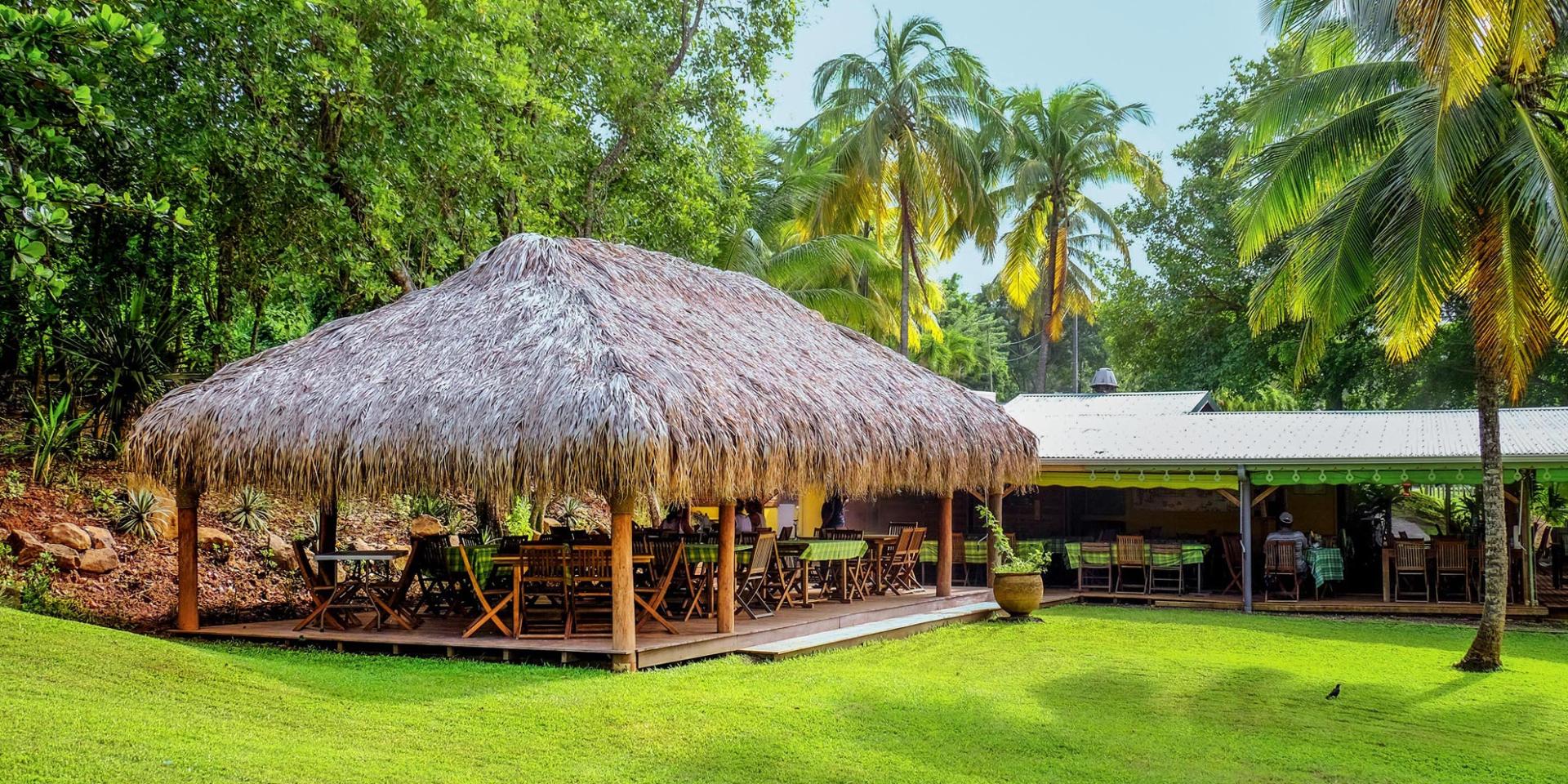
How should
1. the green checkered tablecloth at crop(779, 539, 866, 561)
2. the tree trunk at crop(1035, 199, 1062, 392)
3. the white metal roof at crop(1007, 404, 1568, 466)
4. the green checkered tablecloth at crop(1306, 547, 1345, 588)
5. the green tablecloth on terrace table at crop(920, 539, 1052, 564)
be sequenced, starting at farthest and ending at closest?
1. the tree trunk at crop(1035, 199, 1062, 392)
2. the green tablecloth on terrace table at crop(920, 539, 1052, 564)
3. the green checkered tablecloth at crop(1306, 547, 1345, 588)
4. the white metal roof at crop(1007, 404, 1568, 466)
5. the green checkered tablecloth at crop(779, 539, 866, 561)

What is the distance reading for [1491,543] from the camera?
38.2 feet

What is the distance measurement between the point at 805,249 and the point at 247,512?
496 inches

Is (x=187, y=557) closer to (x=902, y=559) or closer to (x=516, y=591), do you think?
(x=516, y=591)

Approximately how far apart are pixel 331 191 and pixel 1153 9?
52.6ft

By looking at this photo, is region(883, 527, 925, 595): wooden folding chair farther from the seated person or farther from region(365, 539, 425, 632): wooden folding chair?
region(365, 539, 425, 632): wooden folding chair

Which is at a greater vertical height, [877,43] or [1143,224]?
[877,43]

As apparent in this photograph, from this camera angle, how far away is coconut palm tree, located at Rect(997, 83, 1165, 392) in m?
28.6

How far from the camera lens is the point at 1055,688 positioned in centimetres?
1002

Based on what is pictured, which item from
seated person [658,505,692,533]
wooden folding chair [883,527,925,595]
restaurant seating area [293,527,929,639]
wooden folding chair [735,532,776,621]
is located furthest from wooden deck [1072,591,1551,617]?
wooden folding chair [735,532,776,621]

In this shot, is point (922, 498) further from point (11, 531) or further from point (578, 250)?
point (11, 531)

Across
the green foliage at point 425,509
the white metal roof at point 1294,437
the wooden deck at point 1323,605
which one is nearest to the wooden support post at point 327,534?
the green foliage at point 425,509

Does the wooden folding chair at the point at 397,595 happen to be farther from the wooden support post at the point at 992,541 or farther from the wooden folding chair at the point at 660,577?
the wooden support post at the point at 992,541

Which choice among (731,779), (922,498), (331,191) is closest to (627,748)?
(731,779)

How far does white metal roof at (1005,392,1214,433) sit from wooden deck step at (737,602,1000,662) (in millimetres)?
6411
